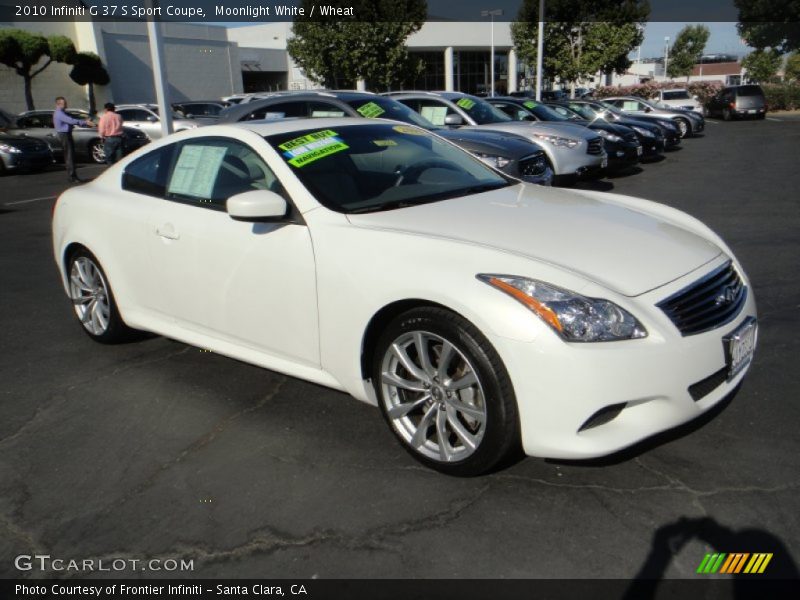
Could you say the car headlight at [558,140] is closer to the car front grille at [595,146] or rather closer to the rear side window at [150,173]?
the car front grille at [595,146]

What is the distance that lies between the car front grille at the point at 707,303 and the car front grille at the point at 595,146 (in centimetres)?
797

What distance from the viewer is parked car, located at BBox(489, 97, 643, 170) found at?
43.1 ft

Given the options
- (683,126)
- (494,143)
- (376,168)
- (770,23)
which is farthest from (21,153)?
(770,23)

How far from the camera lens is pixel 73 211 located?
4727 millimetres

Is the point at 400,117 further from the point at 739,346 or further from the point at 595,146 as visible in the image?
the point at 739,346

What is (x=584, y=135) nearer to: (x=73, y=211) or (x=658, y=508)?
(x=73, y=211)

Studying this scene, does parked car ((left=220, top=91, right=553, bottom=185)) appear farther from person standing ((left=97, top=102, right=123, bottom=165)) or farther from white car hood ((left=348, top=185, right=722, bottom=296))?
person standing ((left=97, top=102, right=123, bottom=165))

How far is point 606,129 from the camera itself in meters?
13.8

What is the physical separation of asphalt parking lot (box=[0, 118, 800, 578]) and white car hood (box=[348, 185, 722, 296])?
0.85 m

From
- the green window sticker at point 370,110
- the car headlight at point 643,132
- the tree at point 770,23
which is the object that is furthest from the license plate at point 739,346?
the tree at point 770,23

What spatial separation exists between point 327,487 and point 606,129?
492 inches

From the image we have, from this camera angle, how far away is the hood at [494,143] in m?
8.82

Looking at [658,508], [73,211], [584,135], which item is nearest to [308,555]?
[658,508]

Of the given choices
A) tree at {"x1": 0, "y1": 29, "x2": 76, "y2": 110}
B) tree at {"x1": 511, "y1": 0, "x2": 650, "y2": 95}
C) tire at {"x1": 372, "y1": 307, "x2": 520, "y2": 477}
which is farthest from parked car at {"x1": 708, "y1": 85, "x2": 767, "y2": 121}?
tire at {"x1": 372, "y1": 307, "x2": 520, "y2": 477}
